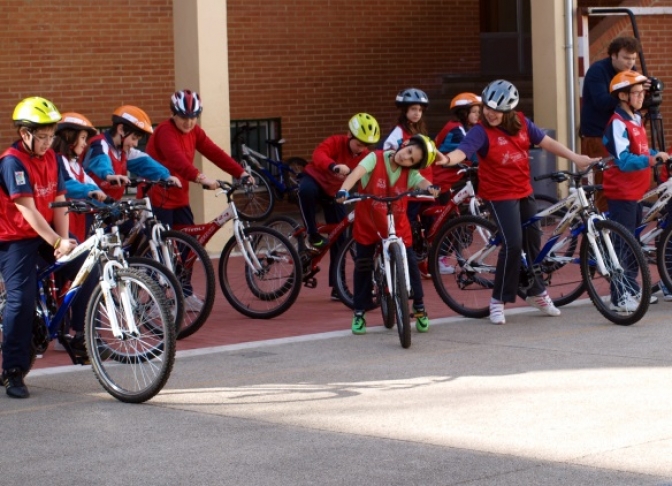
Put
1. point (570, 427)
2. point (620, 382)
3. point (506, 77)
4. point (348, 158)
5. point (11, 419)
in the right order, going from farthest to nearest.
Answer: point (506, 77) < point (348, 158) < point (620, 382) < point (11, 419) < point (570, 427)

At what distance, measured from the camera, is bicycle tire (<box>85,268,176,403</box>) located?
8156 millimetres

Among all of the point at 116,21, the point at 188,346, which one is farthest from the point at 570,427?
the point at 116,21

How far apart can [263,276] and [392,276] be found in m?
1.73

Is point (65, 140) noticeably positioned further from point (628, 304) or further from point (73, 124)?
point (628, 304)

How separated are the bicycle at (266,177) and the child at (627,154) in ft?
26.5

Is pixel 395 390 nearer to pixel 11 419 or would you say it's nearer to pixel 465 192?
pixel 11 419

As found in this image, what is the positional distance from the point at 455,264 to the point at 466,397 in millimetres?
3255

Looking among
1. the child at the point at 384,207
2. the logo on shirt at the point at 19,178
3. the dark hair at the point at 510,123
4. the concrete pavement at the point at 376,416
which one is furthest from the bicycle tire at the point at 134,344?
the dark hair at the point at 510,123

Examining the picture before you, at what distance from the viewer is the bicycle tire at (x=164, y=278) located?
361 inches

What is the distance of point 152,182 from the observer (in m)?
11.1

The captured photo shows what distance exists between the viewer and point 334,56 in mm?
20219

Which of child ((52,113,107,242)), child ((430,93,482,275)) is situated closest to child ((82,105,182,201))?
child ((52,113,107,242))

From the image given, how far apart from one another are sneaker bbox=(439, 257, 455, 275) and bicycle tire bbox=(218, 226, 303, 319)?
109cm

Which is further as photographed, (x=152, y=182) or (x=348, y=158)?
(x=348, y=158)
